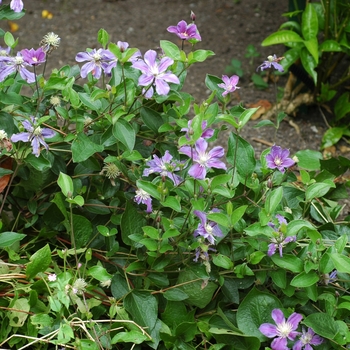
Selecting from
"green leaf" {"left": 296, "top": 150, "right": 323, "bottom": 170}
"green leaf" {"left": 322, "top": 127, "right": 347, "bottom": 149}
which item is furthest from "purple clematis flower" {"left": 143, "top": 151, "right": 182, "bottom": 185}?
"green leaf" {"left": 322, "top": 127, "right": 347, "bottom": 149}

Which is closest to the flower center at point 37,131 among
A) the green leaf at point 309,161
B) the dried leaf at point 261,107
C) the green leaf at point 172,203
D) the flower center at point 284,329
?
the green leaf at point 172,203

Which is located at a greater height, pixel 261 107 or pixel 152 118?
pixel 152 118

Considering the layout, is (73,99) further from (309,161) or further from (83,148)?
(309,161)

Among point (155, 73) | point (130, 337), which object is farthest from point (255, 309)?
point (155, 73)

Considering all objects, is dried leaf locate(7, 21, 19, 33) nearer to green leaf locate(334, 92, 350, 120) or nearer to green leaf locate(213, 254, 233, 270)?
green leaf locate(334, 92, 350, 120)

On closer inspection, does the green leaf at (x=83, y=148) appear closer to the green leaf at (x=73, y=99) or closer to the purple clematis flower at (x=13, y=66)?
the green leaf at (x=73, y=99)

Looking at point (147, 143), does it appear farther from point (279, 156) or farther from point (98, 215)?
point (279, 156)
